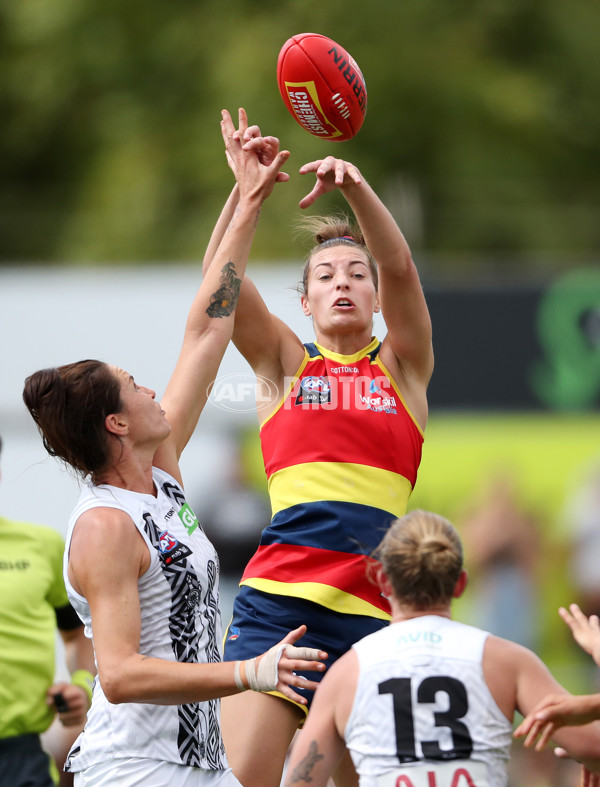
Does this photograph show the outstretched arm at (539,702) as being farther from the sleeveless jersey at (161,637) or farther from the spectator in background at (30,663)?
the spectator in background at (30,663)

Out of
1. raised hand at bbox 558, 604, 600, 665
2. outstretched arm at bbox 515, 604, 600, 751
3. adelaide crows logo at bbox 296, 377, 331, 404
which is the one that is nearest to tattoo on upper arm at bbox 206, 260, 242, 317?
adelaide crows logo at bbox 296, 377, 331, 404

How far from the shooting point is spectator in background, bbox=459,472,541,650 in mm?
9000

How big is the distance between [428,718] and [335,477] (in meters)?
1.33

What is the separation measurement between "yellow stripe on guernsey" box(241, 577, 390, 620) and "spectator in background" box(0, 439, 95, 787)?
1.51 meters

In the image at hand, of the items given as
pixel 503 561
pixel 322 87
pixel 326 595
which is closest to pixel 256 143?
pixel 322 87

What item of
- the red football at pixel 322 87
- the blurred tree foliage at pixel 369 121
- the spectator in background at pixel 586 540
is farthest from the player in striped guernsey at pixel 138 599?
the blurred tree foliage at pixel 369 121

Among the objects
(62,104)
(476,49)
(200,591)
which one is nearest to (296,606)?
(200,591)

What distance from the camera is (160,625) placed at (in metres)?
3.17

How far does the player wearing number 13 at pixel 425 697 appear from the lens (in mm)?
2861

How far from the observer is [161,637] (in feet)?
10.4

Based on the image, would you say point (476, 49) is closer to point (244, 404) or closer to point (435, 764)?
point (244, 404)

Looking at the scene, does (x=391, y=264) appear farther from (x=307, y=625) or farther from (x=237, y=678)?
(x=237, y=678)

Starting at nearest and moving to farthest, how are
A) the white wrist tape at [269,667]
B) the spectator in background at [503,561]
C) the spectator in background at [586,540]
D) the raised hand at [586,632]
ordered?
the white wrist tape at [269,667]
the raised hand at [586,632]
the spectator in background at [503,561]
the spectator in background at [586,540]

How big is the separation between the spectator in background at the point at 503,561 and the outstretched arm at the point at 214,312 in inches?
214
